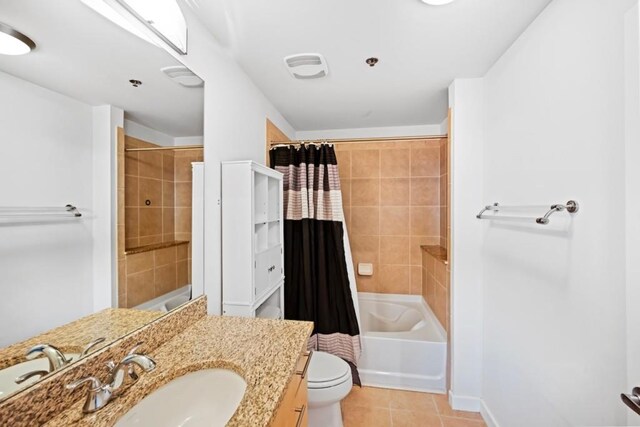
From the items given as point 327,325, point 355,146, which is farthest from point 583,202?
point 355,146

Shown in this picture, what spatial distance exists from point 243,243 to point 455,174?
153cm

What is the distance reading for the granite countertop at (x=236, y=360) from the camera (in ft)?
2.12

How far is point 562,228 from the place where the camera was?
1132mm

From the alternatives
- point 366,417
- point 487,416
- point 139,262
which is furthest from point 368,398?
point 139,262

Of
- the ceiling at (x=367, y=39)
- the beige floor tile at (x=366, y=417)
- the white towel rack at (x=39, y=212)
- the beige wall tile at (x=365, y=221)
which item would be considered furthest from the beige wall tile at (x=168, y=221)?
the beige wall tile at (x=365, y=221)

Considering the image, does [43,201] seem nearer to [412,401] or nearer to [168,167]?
[168,167]

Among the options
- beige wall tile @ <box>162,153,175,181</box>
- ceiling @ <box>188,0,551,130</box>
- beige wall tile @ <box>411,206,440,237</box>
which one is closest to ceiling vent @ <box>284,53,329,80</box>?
ceiling @ <box>188,0,551,130</box>

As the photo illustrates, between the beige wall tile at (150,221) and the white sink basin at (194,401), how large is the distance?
0.52m

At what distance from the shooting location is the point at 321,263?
221 cm

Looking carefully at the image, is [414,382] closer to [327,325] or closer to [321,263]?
[327,325]

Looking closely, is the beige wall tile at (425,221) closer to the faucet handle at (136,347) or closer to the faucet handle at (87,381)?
the faucet handle at (136,347)

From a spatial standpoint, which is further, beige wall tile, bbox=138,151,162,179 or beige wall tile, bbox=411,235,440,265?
beige wall tile, bbox=411,235,440,265

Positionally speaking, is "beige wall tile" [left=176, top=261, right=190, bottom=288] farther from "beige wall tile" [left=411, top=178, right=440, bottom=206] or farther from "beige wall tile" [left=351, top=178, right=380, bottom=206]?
"beige wall tile" [left=411, top=178, right=440, bottom=206]

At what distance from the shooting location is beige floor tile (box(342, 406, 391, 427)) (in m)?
1.81
